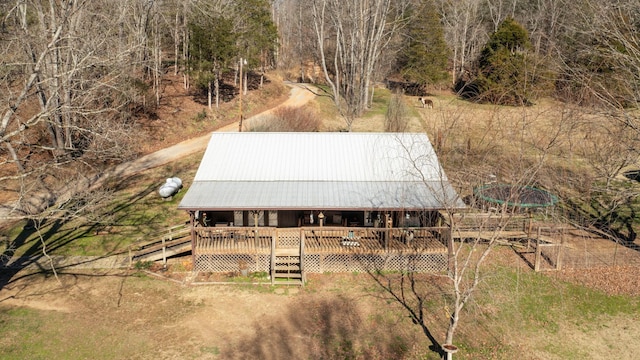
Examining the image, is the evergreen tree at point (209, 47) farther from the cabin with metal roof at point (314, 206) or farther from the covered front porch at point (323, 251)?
the covered front porch at point (323, 251)

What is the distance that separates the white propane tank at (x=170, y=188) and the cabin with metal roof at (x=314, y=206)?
636cm

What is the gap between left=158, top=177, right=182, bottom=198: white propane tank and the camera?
27906mm

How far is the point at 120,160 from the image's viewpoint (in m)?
34.9

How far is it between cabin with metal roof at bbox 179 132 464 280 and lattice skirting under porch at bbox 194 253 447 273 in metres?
0.05

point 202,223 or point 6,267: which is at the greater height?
point 202,223

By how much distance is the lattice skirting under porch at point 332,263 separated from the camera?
20359 mm

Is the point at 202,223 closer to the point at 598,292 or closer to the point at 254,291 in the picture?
the point at 254,291

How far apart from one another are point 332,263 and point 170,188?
13.0 meters

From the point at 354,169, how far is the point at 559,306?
10.7 meters

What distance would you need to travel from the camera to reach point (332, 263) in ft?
67.3

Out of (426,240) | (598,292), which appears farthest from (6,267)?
(598,292)

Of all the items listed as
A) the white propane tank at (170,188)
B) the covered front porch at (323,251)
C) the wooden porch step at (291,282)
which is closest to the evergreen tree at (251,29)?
the white propane tank at (170,188)

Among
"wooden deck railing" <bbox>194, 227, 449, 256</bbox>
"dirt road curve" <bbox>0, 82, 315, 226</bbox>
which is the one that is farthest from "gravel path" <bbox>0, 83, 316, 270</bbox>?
"wooden deck railing" <bbox>194, 227, 449, 256</bbox>

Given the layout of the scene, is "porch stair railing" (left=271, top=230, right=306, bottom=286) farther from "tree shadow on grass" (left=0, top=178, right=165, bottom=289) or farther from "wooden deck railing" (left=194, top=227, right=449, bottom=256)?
"tree shadow on grass" (left=0, top=178, right=165, bottom=289)
